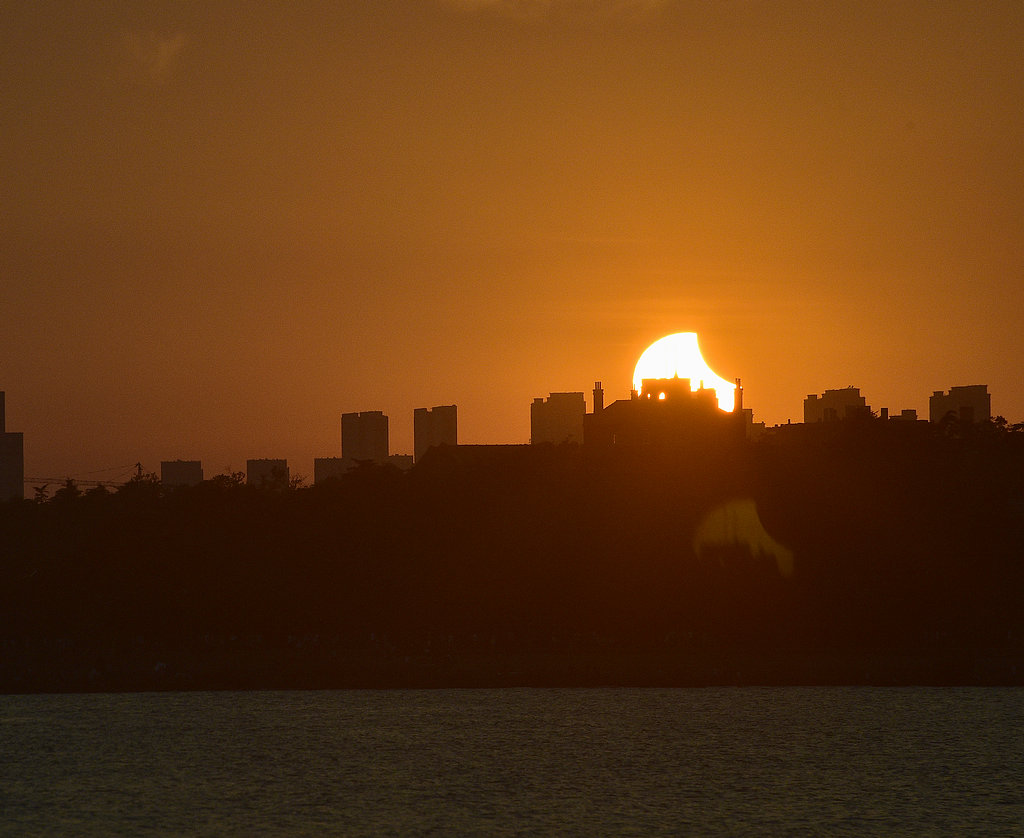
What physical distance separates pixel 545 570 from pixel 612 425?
62185 millimetres

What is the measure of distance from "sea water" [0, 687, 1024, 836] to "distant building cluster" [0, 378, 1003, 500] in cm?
2721

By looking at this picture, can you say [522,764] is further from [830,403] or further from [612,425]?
[830,403]

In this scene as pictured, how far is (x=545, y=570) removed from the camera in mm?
44031

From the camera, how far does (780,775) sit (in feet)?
61.7

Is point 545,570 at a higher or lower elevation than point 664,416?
lower

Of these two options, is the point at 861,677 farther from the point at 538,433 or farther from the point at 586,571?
the point at 538,433

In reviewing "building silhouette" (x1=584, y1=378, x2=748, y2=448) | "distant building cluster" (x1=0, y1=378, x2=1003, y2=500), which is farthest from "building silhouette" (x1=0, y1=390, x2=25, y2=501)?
"building silhouette" (x1=584, y1=378, x2=748, y2=448)

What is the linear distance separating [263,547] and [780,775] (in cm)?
3079

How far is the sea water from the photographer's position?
15.9m

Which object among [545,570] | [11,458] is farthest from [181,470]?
[545,570]

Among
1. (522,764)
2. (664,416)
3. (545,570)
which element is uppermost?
(664,416)

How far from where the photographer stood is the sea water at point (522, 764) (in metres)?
15.9

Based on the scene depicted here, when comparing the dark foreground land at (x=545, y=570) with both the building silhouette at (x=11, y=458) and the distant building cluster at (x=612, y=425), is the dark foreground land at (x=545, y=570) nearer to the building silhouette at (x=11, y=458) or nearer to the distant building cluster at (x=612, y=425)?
the distant building cluster at (x=612, y=425)

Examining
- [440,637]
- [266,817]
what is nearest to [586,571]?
[440,637]
